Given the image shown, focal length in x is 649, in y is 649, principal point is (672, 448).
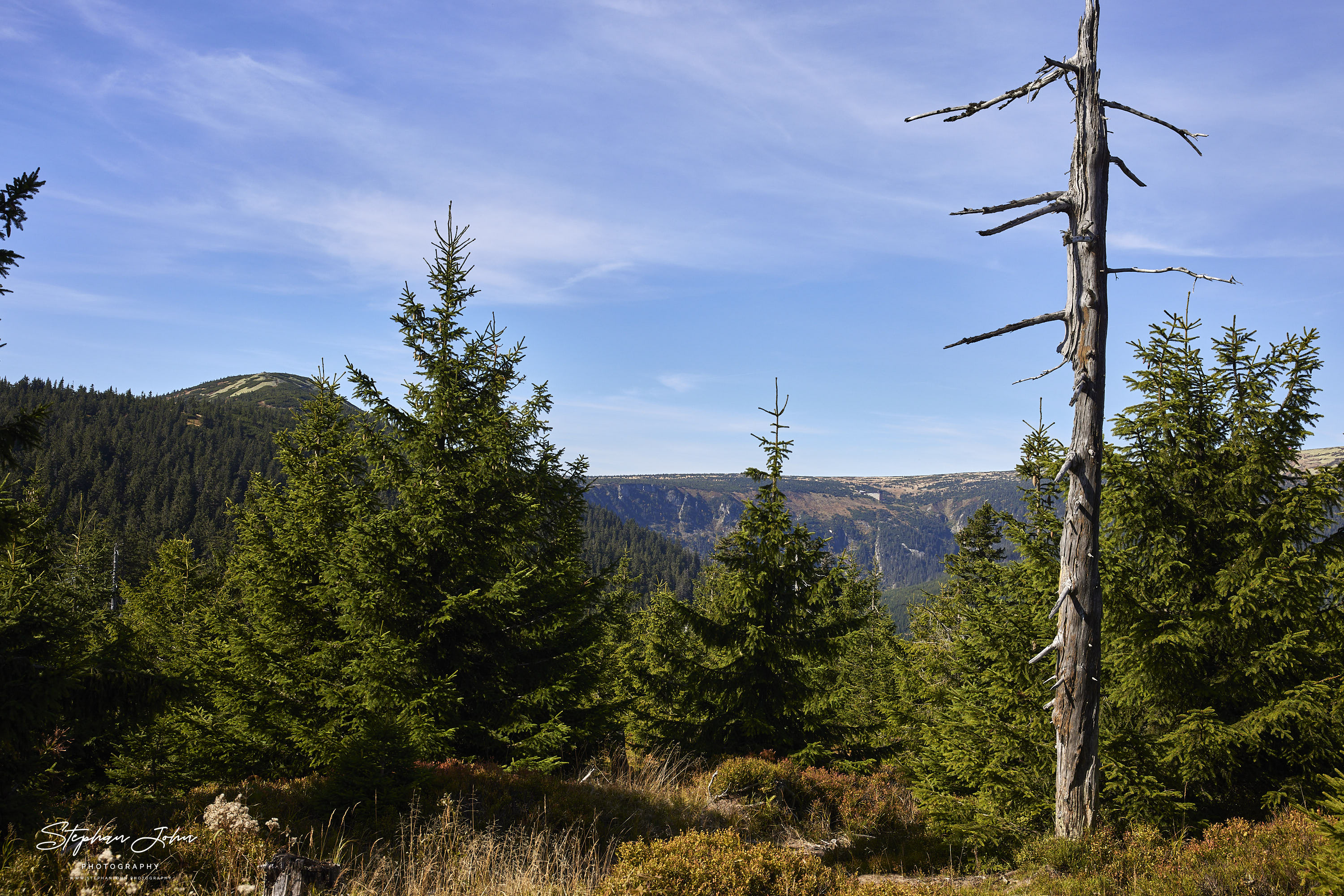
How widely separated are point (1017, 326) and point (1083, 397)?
1053 mm

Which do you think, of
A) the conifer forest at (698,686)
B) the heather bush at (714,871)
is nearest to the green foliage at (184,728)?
the conifer forest at (698,686)

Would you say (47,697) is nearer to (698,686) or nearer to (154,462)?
(698,686)

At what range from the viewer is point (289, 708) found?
10.2 meters

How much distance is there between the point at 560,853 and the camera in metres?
5.97

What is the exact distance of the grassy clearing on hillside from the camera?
4758 mm

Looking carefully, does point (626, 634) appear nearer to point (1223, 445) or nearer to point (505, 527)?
point (505, 527)

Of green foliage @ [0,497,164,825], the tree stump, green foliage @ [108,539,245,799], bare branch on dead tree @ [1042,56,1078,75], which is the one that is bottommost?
green foliage @ [108,539,245,799]

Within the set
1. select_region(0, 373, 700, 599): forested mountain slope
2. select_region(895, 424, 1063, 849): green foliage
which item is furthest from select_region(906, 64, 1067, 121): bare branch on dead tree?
select_region(0, 373, 700, 599): forested mountain slope

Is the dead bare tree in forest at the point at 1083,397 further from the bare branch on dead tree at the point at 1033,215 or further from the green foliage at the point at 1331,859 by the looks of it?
the green foliage at the point at 1331,859

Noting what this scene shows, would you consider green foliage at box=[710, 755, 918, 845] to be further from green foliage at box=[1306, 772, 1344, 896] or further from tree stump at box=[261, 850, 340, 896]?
tree stump at box=[261, 850, 340, 896]

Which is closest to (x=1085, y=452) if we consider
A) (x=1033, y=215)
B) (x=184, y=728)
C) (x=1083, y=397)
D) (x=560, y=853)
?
(x=1083, y=397)

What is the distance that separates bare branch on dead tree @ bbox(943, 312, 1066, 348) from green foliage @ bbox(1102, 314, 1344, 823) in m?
3.31

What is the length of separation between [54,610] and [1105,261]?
12020 millimetres

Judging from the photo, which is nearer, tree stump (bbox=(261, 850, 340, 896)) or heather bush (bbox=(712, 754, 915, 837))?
tree stump (bbox=(261, 850, 340, 896))
